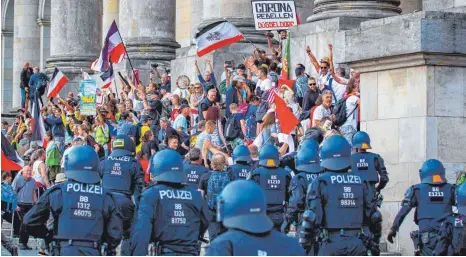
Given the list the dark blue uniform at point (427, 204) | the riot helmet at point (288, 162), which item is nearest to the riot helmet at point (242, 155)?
the riot helmet at point (288, 162)

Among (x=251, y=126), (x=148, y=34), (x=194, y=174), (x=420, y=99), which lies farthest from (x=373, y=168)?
(x=148, y=34)

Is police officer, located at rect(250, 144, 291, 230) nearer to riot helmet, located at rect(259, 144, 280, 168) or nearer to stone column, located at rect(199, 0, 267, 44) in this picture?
riot helmet, located at rect(259, 144, 280, 168)

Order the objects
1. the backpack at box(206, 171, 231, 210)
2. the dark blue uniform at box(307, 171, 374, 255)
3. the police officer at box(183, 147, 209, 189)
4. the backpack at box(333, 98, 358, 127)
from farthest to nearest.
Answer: the backpack at box(333, 98, 358, 127), the police officer at box(183, 147, 209, 189), the backpack at box(206, 171, 231, 210), the dark blue uniform at box(307, 171, 374, 255)

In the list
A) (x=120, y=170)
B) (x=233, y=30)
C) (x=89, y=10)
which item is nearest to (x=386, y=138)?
(x=120, y=170)

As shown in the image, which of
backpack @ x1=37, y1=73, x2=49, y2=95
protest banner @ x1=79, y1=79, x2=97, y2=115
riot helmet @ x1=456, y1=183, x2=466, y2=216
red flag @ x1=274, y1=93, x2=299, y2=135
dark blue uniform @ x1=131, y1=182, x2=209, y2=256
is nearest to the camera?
dark blue uniform @ x1=131, y1=182, x2=209, y2=256

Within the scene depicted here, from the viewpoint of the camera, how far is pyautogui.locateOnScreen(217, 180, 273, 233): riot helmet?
695 centimetres

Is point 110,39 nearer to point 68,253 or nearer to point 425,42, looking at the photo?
point 425,42

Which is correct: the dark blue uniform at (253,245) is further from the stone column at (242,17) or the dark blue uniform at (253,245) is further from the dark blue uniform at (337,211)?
the stone column at (242,17)

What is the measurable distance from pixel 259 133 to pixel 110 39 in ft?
27.8

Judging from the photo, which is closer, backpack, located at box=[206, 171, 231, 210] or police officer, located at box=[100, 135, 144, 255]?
backpack, located at box=[206, 171, 231, 210]

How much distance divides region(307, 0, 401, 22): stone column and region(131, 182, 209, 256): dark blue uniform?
30.6 ft

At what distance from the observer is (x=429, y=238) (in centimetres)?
1290

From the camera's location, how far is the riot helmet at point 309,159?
44.1ft

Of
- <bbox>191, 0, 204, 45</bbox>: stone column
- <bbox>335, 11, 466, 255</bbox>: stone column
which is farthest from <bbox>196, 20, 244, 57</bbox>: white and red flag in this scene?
<bbox>191, 0, 204, 45</bbox>: stone column
